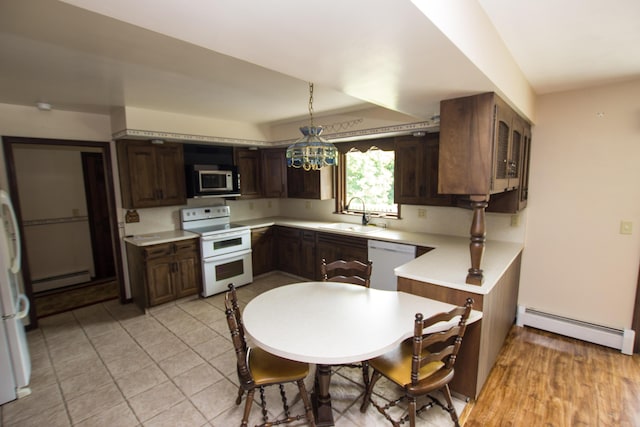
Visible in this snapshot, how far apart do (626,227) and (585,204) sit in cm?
34

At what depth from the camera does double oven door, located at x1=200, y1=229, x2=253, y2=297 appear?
12.7 ft

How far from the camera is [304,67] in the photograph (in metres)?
1.45

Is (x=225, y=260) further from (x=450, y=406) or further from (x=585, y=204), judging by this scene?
(x=585, y=204)

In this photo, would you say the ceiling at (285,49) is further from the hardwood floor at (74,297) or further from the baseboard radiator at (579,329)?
the hardwood floor at (74,297)

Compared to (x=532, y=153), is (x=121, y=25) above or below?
above

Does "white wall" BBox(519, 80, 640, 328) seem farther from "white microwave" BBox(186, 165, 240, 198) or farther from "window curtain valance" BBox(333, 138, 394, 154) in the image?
"white microwave" BBox(186, 165, 240, 198)

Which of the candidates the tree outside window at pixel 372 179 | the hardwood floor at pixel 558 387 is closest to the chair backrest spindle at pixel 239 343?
the hardwood floor at pixel 558 387

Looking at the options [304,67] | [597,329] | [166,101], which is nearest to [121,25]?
[304,67]

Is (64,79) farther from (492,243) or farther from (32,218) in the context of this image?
(492,243)

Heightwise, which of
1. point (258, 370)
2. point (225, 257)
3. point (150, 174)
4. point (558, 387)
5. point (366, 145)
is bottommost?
point (558, 387)

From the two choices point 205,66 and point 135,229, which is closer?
point 205,66

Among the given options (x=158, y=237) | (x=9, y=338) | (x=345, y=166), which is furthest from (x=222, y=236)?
(x=9, y=338)

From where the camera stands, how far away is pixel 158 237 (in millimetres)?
3695

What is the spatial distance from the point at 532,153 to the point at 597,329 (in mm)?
→ 1742
